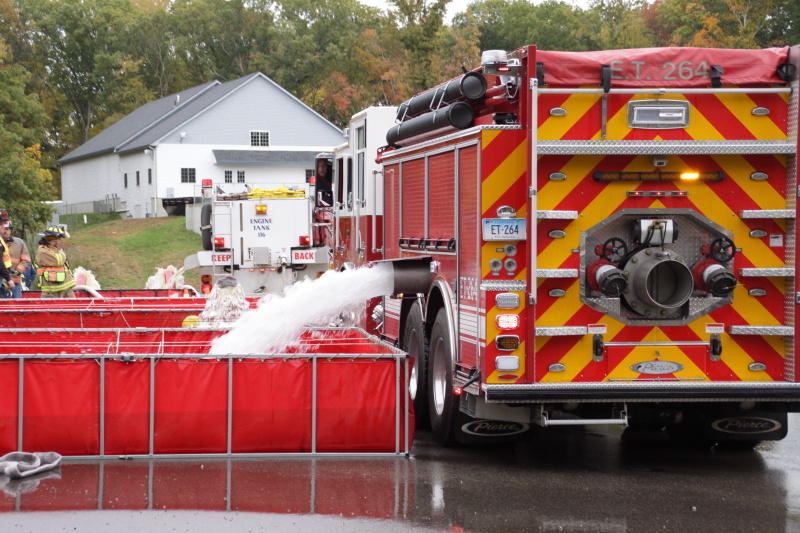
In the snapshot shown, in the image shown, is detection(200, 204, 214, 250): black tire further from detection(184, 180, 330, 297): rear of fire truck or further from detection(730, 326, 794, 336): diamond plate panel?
detection(730, 326, 794, 336): diamond plate panel

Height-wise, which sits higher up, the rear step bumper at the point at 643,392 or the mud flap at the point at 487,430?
A: the rear step bumper at the point at 643,392

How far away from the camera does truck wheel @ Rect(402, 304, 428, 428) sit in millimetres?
10453

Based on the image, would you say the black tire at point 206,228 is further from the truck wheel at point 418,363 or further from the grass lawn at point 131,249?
the truck wheel at point 418,363

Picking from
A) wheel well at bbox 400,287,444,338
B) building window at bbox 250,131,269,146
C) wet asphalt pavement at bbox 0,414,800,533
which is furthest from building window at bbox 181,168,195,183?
wet asphalt pavement at bbox 0,414,800,533

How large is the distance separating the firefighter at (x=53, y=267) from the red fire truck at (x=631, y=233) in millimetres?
10338

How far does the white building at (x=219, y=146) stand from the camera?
2530 inches

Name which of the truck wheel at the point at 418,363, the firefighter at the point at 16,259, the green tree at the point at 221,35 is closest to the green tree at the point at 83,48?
the green tree at the point at 221,35

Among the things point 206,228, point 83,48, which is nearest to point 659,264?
point 206,228

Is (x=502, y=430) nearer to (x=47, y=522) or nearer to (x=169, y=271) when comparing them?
(x=47, y=522)

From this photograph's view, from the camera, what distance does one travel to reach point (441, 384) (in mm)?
10039

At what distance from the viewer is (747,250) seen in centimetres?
886

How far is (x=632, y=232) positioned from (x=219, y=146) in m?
58.8

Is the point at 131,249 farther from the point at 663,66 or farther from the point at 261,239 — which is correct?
the point at 663,66

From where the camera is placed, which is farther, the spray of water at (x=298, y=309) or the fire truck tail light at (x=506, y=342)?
the spray of water at (x=298, y=309)
